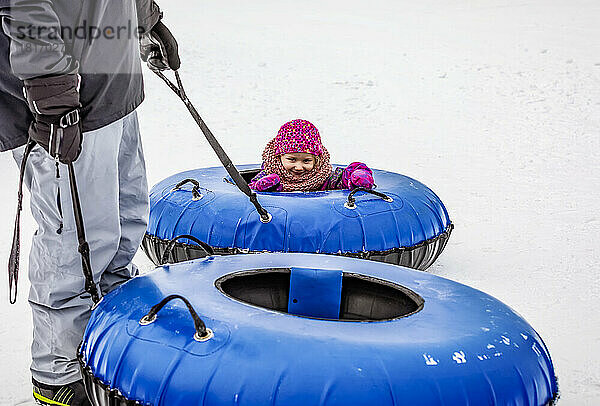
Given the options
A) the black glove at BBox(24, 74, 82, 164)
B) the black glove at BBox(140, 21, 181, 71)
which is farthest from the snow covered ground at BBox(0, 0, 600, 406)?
the black glove at BBox(140, 21, 181, 71)

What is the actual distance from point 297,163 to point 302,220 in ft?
2.22

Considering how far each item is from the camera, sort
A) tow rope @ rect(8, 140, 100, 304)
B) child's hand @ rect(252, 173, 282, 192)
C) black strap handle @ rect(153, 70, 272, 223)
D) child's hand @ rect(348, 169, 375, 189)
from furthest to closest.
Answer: child's hand @ rect(252, 173, 282, 192) < child's hand @ rect(348, 169, 375, 189) < black strap handle @ rect(153, 70, 272, 223) < tow rope @ rect(8, 140, 100, 304)

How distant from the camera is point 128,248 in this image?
243 cm

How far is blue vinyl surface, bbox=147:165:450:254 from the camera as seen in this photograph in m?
2.96

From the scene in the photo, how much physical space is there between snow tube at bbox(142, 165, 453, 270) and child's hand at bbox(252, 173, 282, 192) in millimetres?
140

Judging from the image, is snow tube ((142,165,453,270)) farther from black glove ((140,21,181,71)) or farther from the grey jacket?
the grey jacket

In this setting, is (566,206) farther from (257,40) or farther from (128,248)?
(257,40)

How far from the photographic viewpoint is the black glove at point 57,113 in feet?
6.31

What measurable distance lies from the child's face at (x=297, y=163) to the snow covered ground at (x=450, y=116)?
0.78 metres

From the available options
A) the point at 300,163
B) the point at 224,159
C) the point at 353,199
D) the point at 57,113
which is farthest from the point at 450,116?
the point at 57,113

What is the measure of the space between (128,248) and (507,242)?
2283mm

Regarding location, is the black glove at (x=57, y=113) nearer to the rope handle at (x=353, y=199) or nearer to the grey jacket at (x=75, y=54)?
the grey jacket at (x=75, y=54)

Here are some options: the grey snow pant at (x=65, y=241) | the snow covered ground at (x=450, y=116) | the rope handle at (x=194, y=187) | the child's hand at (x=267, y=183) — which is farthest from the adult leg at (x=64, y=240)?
the child's hand at (x=267, y=183)

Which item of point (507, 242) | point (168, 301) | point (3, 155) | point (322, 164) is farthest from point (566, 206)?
point (3, 155)
